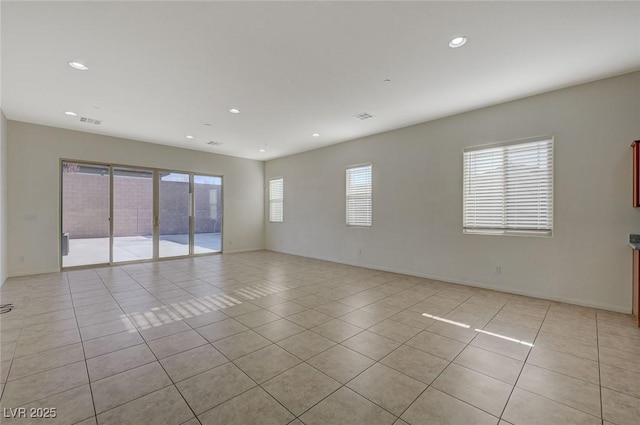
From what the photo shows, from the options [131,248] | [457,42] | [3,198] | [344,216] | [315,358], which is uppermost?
[457,42]

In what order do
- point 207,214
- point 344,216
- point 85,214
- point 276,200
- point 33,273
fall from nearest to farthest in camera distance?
point 33,273
point 85,214
point 344,216
point 207,214
point 276,200

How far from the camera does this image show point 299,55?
3016 millimetres

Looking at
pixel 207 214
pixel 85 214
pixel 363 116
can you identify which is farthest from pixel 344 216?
pixel 85 214

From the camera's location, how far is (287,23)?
2.50 metres

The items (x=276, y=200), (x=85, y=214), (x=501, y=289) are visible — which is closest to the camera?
(x=501, y=289)

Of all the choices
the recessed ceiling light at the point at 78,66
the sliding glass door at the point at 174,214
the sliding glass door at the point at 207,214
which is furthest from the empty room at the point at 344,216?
the sliding glass door at the point at 207,214

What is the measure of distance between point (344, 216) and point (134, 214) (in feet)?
17.4

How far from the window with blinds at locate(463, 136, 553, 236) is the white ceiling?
2.80 feet

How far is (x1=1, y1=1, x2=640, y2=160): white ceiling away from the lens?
2.37m

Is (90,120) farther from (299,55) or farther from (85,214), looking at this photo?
(299,55)

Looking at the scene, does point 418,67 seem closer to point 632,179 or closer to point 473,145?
point 473,145

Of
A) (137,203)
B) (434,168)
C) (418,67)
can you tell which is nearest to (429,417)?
(418,67)

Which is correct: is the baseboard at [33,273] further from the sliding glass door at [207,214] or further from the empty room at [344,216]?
the sliding glass door at [207,214]

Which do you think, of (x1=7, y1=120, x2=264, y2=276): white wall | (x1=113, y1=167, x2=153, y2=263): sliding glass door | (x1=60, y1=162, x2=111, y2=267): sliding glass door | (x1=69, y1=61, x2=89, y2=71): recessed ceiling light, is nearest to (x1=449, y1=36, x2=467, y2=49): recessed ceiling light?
(x1=69, y1=61, x2=89, y2=71): recessed ceiling light
